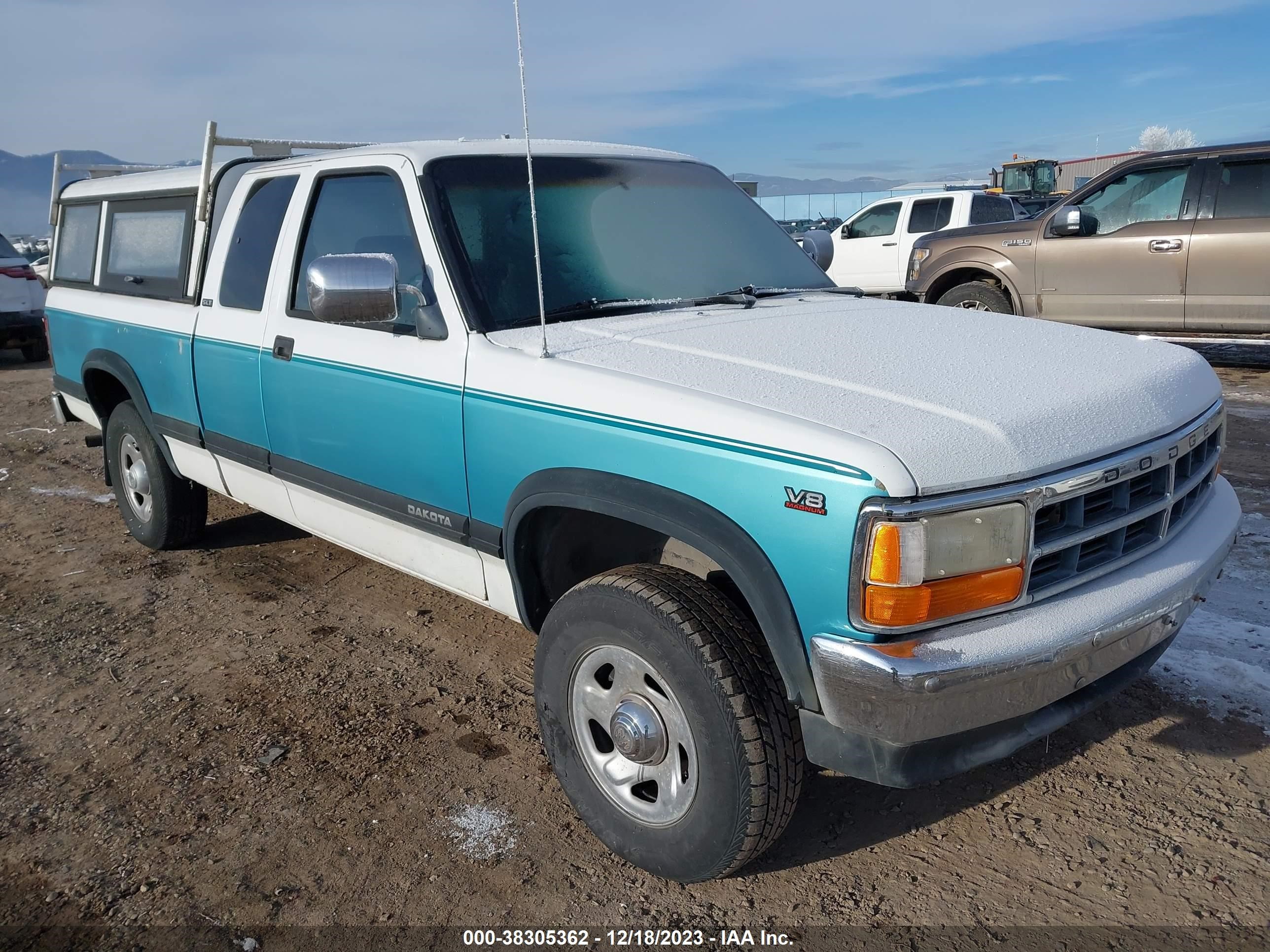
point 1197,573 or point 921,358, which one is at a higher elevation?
point 921,358

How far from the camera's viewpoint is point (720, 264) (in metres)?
3.61

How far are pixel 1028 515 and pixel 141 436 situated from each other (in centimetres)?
440

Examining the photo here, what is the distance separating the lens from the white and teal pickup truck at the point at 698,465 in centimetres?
208

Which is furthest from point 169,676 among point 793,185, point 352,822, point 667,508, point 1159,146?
point 1159,146

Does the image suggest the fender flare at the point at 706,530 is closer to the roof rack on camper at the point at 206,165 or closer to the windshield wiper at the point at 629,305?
the windshield wiper at the point at 629,305

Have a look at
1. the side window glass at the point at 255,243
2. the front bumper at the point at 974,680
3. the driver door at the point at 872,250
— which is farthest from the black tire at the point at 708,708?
the driver door at the point at 872,250

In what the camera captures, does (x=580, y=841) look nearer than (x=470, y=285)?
Yes

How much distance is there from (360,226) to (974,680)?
2.62 metres

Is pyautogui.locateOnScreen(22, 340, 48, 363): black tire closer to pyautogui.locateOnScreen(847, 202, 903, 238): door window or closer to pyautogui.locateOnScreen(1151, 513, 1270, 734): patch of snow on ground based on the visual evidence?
pyautogui.locateOnScreen(847, 202, 903, 238): door window

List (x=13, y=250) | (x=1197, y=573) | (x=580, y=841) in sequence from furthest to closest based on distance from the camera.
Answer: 1. (x=13, y=250)
2. (x=580, y=841)
3. (x=1197, y=573)

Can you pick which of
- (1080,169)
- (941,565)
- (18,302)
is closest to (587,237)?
(941,565)

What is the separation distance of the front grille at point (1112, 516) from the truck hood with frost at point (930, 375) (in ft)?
0.23

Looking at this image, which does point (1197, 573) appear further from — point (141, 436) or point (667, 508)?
point (141, 436)

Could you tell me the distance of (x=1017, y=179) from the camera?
28.5 metres
